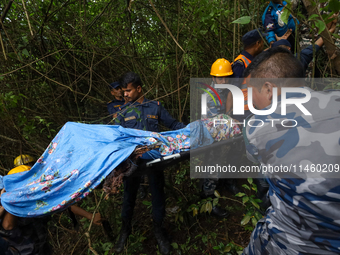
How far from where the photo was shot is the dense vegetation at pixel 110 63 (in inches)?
102

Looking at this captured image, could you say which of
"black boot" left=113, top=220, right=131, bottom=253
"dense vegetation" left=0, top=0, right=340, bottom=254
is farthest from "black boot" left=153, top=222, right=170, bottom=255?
"black boot" left=113, top=220, right=131, bottom=253

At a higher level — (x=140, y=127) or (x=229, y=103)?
(x=229, y=103)

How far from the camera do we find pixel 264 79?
44.3 inches

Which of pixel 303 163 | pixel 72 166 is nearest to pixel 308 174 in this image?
pixel 303 163

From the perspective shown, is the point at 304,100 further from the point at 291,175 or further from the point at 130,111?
the point at 130,111

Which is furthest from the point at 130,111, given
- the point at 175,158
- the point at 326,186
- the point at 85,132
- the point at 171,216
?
the point at 326,186

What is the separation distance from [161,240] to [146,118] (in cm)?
141

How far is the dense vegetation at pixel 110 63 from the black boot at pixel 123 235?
4.6 inches

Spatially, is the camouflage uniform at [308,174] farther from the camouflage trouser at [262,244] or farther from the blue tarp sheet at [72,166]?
the blue tarp sheet at [72,166]

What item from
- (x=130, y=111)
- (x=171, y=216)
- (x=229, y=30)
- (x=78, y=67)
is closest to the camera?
(x=130, y=111)

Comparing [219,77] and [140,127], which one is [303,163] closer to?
[140,127]

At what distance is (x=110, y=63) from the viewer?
3895 millimetres

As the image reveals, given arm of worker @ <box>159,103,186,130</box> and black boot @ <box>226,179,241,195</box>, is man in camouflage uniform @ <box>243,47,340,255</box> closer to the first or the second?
arm of worker @ <box>159,103,186,130</box>

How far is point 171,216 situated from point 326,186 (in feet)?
7.77
